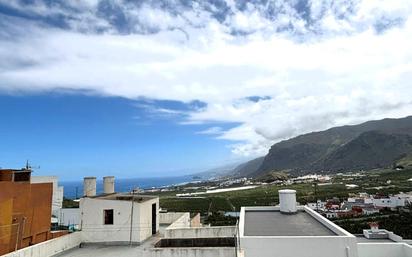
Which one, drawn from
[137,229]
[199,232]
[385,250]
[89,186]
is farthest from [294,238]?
[89,186]

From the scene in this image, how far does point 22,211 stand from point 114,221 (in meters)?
4.73

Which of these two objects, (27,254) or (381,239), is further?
(381,239)

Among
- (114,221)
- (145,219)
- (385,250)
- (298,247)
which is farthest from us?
(385,250)

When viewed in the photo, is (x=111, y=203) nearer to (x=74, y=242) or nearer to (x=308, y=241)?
(x=74, y=242)

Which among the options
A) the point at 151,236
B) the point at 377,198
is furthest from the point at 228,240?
the point at 377,198

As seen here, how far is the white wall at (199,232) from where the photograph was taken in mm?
19359

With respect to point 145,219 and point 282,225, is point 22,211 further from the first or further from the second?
point 282,225

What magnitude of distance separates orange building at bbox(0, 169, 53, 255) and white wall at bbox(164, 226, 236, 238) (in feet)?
23.4

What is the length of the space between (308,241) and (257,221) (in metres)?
5.48

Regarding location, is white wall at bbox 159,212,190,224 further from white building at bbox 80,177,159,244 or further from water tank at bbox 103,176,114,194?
white building at bbox 80,177,159,244

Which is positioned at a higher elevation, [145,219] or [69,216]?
[145,219]

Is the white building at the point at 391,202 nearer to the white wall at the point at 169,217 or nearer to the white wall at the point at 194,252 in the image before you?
the white wall at the point at 169,217

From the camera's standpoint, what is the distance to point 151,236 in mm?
21969

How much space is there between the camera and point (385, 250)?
22.3 metres
